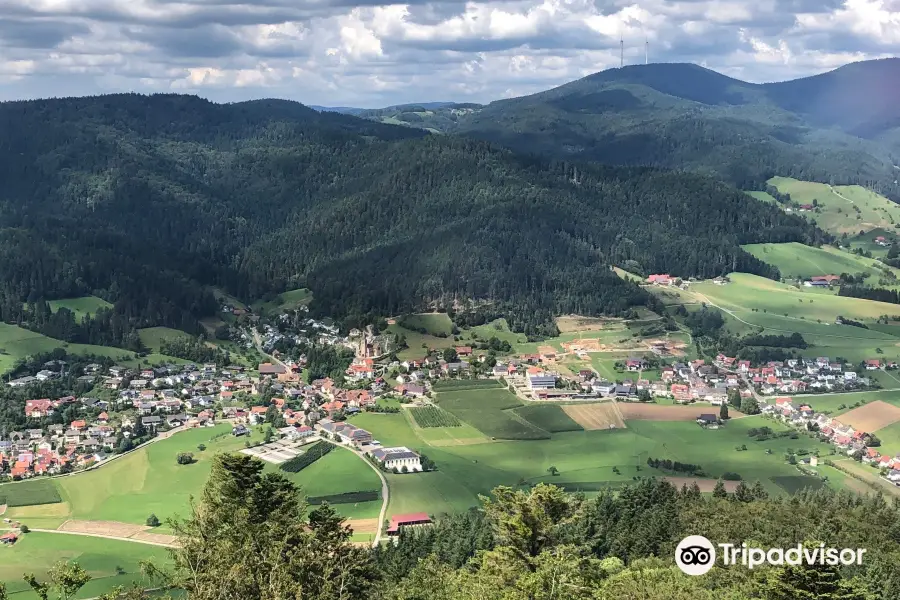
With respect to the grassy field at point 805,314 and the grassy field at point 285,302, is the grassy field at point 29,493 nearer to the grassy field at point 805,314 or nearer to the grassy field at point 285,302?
the grassy field at point 285,302

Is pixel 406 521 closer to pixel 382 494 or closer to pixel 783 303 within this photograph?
pixel 382 494

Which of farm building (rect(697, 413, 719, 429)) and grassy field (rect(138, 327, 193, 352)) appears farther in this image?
grassy field (rect(138, 327, 193, 352))

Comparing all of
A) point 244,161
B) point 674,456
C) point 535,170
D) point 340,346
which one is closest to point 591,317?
point 340,346

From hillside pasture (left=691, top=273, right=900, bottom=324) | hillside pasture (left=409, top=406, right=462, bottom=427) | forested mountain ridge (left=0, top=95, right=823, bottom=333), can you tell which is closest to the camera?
hillside pasture (left=409, top=406, right=462, bottom=427)

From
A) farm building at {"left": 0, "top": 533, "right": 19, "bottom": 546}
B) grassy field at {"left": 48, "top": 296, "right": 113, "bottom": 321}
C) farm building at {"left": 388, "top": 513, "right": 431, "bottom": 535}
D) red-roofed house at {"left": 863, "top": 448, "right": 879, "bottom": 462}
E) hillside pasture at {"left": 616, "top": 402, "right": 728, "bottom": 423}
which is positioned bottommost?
farm building at {"left": 0, "top": 533, "right": 19, "bottom": 546}

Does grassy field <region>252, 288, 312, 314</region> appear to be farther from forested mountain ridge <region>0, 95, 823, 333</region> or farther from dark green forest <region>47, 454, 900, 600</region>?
dark green forest <region>47, 454, 900, 600</region>

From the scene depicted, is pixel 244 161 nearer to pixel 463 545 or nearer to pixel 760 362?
pixel 760 362

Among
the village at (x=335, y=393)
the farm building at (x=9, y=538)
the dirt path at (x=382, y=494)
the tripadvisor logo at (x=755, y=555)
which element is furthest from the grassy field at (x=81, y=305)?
the tripadvisor logo at (x=755, y=555)

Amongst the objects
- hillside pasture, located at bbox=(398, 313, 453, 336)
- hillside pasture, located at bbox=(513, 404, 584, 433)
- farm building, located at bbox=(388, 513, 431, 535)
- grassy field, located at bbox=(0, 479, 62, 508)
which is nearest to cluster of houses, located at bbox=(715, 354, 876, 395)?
hillside pasture, located at bbox=(513, 404, 584, 433)
